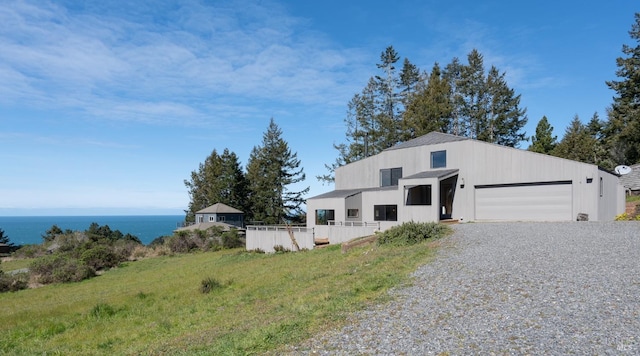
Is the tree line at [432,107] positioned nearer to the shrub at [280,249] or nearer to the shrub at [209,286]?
the shrub at [280,249]

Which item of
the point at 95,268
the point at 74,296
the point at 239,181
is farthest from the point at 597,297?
the point at 239,181

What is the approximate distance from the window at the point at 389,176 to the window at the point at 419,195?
192 centimetres

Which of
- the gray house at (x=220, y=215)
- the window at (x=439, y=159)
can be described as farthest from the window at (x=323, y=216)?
the gray house at (x=220, y=215)

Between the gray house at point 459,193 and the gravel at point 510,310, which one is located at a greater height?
the gray house at point 459,193

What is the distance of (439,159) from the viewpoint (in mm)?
24859

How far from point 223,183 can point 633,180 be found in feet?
138

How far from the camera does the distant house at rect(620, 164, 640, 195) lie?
1243 inches

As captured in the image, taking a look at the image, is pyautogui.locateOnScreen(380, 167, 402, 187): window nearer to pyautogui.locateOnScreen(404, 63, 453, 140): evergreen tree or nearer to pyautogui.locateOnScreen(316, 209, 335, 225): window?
pyautogui.locateOnScreen(316, 209, 335, 225): window

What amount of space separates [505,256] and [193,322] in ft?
26.5

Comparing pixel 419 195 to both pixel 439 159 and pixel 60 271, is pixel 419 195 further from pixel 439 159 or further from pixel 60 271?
pixel 60 271

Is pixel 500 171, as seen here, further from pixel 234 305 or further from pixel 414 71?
pixel 414 71

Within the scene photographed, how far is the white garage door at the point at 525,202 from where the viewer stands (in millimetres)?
20406

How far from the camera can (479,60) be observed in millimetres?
44219

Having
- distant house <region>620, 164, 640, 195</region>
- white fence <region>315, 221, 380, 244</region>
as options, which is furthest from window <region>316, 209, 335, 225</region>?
distant house <region>620, 164, 640, 195</region>
